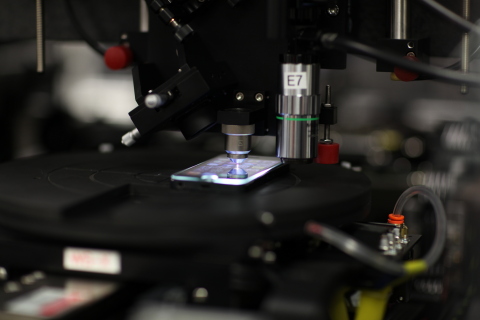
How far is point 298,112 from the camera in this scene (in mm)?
1117

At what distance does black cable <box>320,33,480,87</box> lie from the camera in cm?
102

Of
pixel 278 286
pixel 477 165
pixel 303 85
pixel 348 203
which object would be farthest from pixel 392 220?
pixel 477 165

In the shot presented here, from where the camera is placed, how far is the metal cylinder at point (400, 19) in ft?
4.22

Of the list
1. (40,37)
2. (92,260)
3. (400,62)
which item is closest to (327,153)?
(400,62)

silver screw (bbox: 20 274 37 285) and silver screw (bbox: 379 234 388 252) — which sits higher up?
silver screw (bbox: 379 234 388 252)

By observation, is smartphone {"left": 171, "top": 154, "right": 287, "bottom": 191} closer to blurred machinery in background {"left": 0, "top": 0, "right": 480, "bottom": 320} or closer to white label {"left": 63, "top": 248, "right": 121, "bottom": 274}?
blurred machinery in background {"left": 0, "top": 0, "right": 480, "bottom": 320}

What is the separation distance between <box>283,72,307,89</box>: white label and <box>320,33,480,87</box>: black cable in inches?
2.8

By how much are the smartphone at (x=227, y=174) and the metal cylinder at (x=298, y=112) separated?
0.20 feet

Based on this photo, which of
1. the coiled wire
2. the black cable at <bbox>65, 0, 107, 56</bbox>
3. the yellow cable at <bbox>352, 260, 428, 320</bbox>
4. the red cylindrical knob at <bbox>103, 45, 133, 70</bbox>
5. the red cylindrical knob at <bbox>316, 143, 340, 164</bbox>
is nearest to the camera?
the coiled wire

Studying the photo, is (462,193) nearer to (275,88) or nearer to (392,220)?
(392,220)

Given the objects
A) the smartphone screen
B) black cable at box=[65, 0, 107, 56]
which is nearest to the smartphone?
the smartphone screen

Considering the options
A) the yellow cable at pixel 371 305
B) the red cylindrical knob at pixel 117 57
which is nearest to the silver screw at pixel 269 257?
the yellow cable at pixel 371 305

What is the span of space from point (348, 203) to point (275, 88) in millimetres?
264

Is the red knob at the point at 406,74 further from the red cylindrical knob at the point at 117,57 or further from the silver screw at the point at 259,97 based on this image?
the red cylindrical knob at the point at 117,57
